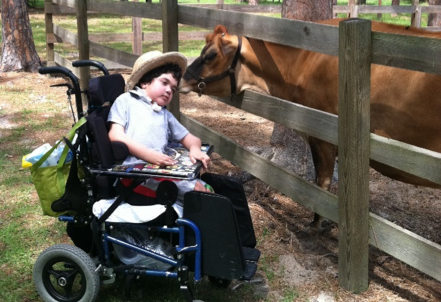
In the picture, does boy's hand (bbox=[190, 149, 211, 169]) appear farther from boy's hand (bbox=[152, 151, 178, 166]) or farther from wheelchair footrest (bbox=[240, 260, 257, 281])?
wheelchair footrest (bbox=[240, 260, 257, 281])

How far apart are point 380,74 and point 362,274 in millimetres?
1313

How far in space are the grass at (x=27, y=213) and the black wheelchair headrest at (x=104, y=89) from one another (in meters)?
1.19

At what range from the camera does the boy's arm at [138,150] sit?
3500 mm

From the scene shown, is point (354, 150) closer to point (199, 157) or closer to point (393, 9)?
point (199, 157)

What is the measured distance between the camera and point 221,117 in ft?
28.9

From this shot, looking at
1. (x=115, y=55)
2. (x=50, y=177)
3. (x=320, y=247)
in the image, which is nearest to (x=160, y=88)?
(x=50, y=177)

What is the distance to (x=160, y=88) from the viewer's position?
12.3ft

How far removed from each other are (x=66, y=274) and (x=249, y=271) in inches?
42.6

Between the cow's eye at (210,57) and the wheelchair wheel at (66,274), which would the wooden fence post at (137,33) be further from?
the wheelchair wheel at (66,274)

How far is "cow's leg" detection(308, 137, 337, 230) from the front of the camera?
15.6 feet

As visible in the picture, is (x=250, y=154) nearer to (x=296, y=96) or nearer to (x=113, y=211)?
(x=296, y=96)

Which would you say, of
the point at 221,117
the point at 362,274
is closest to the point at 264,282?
the point at 362,274

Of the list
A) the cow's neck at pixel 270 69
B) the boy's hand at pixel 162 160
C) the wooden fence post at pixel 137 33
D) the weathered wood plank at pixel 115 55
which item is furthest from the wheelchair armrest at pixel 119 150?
the wooden fence post at pixel 137 33

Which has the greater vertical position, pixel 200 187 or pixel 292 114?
pixel 292 114
